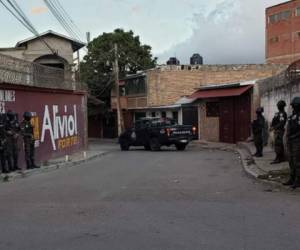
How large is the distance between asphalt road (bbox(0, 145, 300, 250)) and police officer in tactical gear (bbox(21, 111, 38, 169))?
3.72m

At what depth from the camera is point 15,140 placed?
1753 centimetres

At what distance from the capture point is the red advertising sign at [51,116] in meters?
20.4

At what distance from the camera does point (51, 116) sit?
25.2 metres

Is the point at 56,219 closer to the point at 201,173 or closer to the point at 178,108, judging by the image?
the point at 201,173

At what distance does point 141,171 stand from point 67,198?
250 inches

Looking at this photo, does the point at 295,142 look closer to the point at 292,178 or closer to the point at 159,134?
the point at 292,178

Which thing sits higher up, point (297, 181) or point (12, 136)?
point (12, 136)

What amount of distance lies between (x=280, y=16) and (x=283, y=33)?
3.80 metres

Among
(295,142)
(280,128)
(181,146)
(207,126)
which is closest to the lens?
(295,142)

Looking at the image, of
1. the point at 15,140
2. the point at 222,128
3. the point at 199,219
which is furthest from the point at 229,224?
the point at 222,128

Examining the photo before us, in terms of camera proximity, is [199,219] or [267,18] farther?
[267,18]

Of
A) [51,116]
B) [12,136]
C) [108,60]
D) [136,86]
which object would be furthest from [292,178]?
[108,60]

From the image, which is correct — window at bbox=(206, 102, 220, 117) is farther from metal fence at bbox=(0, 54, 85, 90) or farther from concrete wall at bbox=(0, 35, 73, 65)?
metal fence at bbox=(0, 54, 85, 90)

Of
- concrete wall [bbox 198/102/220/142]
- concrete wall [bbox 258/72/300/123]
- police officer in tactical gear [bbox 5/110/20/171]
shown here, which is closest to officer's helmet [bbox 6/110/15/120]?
police officer in tactical gear [bbox 5/110/20/171]
